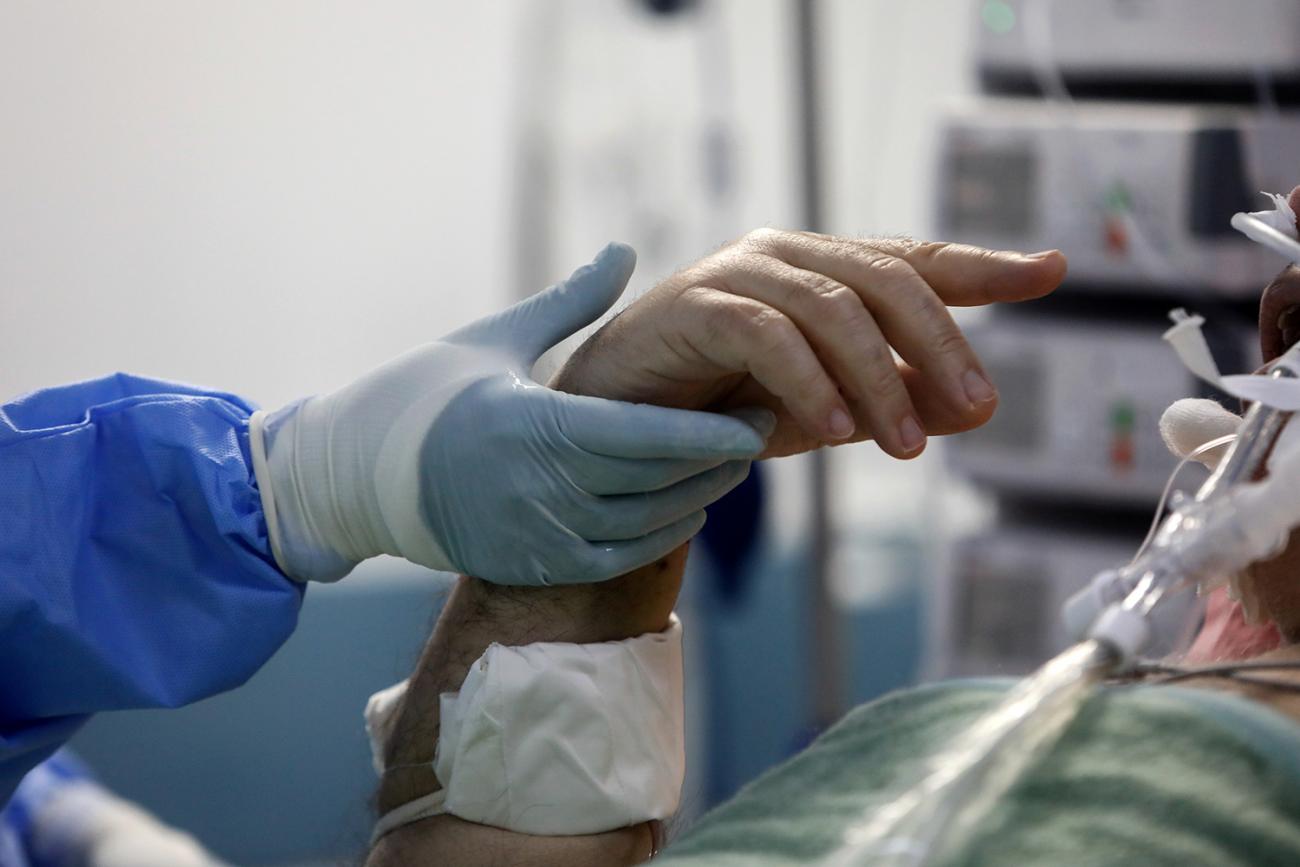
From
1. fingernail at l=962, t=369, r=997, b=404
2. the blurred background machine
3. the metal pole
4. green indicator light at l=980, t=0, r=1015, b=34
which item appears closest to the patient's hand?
fingernail at l=962, t=369, r=997, b=404

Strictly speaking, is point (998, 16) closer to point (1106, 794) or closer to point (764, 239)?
point (764, 239)

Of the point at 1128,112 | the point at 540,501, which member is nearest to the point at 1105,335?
the point at 1128,112

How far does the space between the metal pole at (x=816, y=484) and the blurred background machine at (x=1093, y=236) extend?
A: 34cm

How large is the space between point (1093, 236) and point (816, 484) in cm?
70

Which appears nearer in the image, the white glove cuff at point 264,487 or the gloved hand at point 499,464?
the gloved hand at point 499,464

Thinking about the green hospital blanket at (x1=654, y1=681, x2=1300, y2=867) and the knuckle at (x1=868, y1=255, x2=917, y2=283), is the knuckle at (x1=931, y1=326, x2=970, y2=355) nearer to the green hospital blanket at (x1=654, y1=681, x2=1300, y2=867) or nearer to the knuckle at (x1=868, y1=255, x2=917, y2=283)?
the knuckle at (x1=868, y1=255, x2=917, y2=283)

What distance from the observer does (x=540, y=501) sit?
91 cm

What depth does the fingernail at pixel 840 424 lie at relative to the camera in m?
0.83

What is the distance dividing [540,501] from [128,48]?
5.44ft

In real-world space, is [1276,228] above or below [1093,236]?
above

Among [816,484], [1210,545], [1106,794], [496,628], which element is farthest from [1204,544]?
[816,484]

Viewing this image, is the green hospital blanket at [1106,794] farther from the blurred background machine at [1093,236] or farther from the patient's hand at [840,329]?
the blurred background machine at [1093,236]

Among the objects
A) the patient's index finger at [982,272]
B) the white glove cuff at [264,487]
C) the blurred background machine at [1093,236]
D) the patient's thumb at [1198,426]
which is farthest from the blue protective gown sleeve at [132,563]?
the blurred background machine at [1093,236]

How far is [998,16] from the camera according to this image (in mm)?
1809
